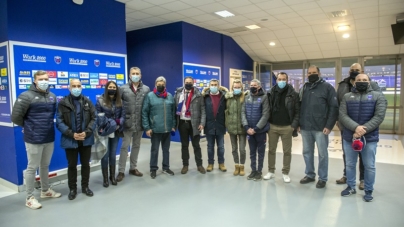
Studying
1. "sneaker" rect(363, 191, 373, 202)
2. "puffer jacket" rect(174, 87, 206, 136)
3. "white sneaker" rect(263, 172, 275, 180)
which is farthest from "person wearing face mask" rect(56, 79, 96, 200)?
"sneaker" rect(363, 191, 373, 202)

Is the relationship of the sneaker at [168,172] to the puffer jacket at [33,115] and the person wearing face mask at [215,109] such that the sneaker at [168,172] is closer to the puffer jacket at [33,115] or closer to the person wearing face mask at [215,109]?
the person wearing face mask at [215,109]

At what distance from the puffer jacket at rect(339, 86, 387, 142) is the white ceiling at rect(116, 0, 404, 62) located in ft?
8.90

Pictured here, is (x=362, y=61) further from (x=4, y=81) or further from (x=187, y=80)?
(x=4, y=81)

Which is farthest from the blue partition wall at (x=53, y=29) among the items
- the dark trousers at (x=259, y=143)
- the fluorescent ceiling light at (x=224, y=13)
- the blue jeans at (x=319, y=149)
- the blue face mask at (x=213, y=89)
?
the blue jeans at (x=319, y=149)

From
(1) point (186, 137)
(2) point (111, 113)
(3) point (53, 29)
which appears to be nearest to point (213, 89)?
(1) point (186, 137)

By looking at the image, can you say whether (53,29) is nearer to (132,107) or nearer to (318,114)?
(132,107)

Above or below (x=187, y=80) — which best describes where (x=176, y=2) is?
above

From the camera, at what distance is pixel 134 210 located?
3100mm

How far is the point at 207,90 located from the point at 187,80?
0.36 metres

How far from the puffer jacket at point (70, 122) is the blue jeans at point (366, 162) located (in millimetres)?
3174

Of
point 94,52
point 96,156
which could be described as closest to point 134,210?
point 96,156

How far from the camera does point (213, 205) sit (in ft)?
10.5

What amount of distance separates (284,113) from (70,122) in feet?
9.12

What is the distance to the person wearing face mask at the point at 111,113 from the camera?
3.70 metres
